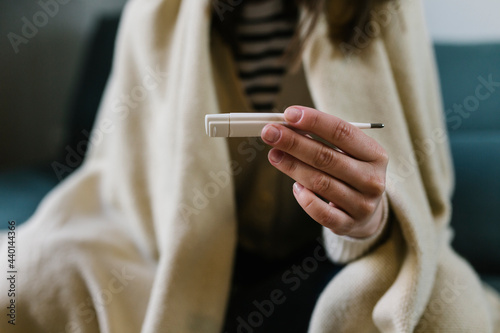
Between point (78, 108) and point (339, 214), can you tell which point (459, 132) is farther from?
point (78, 108)

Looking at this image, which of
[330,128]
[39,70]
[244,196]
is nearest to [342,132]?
[330,128]

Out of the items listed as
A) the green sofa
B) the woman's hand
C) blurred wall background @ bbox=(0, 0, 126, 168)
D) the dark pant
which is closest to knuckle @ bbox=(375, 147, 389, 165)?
the woman's hand

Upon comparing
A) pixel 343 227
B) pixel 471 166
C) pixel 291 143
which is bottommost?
pixel 471 166

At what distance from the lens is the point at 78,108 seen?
971mm

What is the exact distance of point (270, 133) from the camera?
0.28 meters

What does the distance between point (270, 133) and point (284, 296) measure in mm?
249

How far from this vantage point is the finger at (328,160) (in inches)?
11.2

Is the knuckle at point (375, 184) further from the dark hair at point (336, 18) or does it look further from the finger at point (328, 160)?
the dark hair at point (336, 18)

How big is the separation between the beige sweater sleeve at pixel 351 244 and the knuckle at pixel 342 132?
126 mm

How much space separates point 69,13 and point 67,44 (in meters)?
0.08

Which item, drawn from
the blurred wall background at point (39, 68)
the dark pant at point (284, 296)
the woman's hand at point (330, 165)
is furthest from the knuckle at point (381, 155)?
the blurred wall background at point (39, 68)

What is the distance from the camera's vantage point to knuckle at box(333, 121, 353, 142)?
0.29 m

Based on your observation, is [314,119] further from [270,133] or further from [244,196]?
[244,196]

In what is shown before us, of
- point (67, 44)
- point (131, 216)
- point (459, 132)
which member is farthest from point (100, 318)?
point (67, 44)
